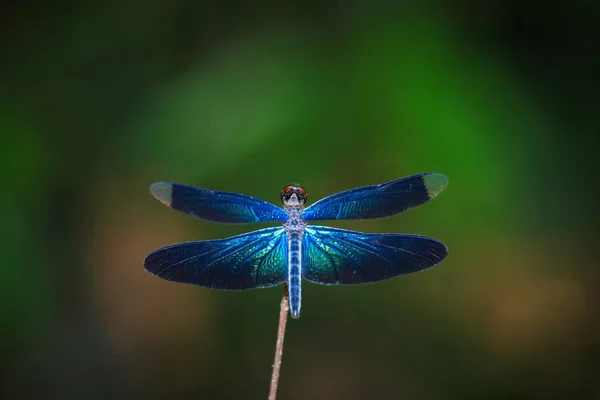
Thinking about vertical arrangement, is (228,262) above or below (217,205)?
below

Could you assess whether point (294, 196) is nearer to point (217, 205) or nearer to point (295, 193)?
point (295, 193)

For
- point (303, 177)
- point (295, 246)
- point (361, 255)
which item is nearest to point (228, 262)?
point (295, 246)

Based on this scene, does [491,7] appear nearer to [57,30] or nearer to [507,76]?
[507,76]

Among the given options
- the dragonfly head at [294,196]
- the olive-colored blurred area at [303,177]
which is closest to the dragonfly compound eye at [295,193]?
the dragonfly head at [294,196]

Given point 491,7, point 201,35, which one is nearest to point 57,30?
point 201,35

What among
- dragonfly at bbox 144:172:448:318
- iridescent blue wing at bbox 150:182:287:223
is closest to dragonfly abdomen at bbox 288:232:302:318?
dragonfly at bbox 144:172:448:318

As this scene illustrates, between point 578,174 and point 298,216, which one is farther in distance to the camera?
point 578,174
